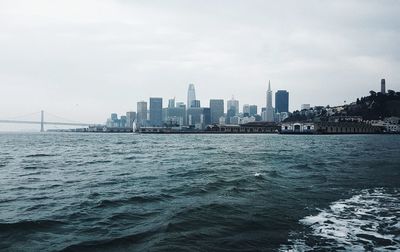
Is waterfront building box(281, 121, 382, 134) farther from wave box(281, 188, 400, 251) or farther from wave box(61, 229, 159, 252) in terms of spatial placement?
wave box(61, 229, 159, 252)

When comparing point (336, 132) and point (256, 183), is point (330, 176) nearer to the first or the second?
point (256, 183)

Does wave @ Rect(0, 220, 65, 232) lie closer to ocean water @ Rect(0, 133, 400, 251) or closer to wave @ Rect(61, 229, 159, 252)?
ocean water @ Rect(0, 133, 400, 251)

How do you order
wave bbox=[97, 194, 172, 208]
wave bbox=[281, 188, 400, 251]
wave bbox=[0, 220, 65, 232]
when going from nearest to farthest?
1. wave bbox=[281, 188, 400, 251]
2. wave bbox=[0, 220, 65, 232]
3. wave bbox=[97, 194, 172, 208]

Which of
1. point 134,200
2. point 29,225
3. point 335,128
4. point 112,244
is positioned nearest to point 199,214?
point 134,200

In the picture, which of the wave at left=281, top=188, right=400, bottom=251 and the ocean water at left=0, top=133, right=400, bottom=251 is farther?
the ocean water at left=0, top=133, right=400, bottom=251

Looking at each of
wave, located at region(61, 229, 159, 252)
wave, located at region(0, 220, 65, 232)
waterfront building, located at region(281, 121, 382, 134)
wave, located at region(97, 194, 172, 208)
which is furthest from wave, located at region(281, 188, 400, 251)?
waterfront building, located at region(281, 121, 382, 134)

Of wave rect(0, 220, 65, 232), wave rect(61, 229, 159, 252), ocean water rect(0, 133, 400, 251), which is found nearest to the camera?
wave rect(61, 229, 159, 252)

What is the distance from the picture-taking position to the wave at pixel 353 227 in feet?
26.1

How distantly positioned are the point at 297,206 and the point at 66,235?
7544 millimetres

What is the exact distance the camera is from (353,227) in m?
9.56

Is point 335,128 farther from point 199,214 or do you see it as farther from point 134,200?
point 199,214

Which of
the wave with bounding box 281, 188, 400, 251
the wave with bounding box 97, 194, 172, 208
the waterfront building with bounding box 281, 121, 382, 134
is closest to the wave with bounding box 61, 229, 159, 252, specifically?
the wave with bounding box 281, 188, 400, 251

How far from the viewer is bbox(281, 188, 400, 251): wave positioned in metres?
7.97

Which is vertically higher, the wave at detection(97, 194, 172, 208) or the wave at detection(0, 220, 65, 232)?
the wave at detection(0, 220, 65, 232)
